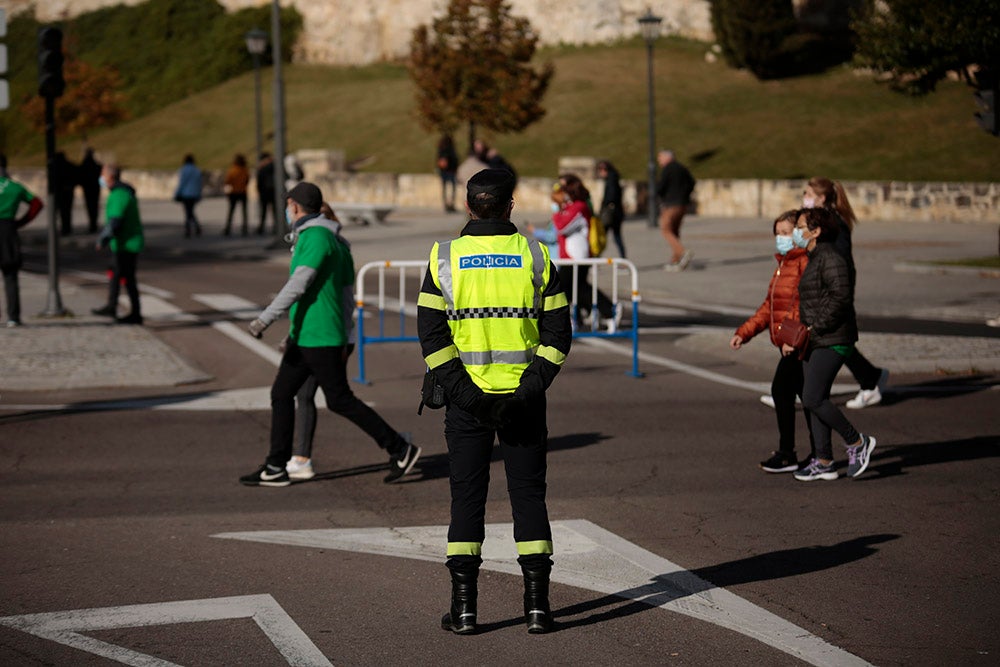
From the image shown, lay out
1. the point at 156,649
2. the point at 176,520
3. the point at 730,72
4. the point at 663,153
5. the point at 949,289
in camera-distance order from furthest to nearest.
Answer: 1. the point at 730,72
2. the point at 663,153
3. the point at 949,289
4. the point at 176,520
5. the point at 156,649

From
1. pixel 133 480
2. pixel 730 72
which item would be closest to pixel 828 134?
pixel 730 72

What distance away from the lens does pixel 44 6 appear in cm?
9175

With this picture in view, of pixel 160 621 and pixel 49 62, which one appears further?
pixel 49 62

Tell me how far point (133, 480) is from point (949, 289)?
1397cm

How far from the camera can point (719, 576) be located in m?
6.56

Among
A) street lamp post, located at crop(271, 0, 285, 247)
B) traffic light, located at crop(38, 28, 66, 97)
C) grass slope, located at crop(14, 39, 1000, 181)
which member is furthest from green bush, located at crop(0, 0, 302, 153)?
traffic light, located at crop(38, 28, 66, 97)

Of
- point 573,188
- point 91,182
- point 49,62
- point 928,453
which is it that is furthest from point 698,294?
point 91,182

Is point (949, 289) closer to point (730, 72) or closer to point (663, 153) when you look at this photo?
Answer: point (663, 153)

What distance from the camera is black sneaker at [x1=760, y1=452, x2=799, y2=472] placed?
29.3ft

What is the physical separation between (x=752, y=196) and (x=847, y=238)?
26.6 meters

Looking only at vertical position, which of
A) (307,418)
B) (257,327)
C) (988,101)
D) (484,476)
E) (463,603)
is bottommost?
(463,603)

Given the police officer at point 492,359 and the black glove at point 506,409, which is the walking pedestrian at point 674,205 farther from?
the black glove at point 506,409

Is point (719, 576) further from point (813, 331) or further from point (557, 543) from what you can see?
point (813, 331)

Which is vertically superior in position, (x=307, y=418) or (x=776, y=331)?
(x=776, y=331)
